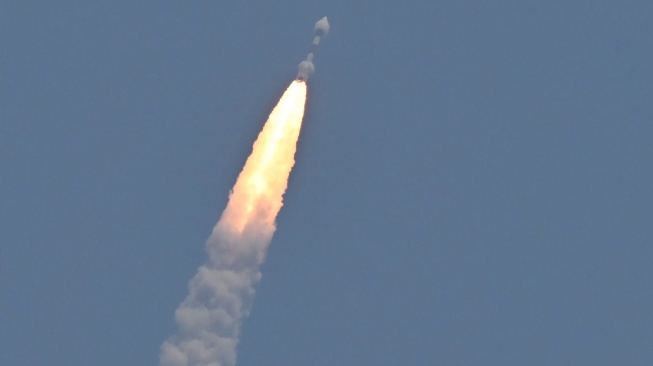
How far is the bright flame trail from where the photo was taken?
92875mm

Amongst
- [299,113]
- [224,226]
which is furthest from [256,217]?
[299,113]

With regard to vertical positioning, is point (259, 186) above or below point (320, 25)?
below

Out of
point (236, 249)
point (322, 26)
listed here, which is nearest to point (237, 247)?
point (236, 249)

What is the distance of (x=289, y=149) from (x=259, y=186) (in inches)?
137

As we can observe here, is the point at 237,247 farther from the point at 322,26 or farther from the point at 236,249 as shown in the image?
the point at 322,26

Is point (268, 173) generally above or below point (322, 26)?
below

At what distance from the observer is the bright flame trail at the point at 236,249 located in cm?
9288

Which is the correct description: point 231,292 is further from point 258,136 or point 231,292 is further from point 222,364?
point 258,136

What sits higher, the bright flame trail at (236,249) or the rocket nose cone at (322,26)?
the rocket nose cone at (322,26)

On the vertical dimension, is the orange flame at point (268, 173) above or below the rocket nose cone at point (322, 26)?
below

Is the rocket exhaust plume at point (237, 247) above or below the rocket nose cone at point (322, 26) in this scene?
below

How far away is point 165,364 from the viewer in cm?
9419

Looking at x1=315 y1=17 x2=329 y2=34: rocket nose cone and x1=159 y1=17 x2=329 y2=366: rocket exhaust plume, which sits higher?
x1=315 y1=17 x2=329 y2=34: rocket nose cone

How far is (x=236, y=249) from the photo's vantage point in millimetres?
93625
